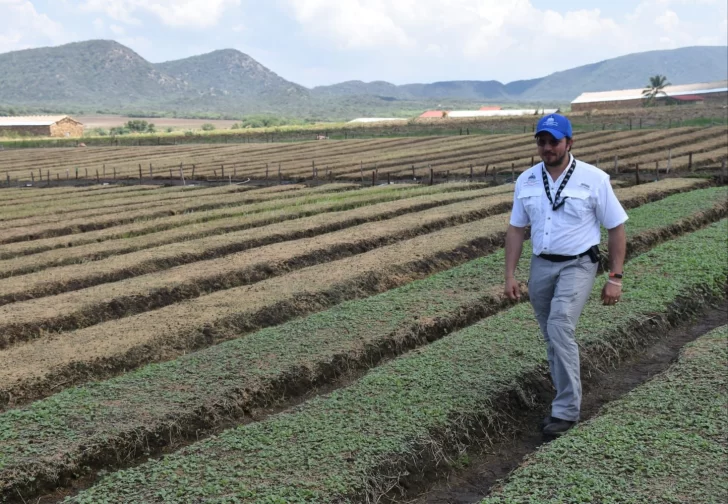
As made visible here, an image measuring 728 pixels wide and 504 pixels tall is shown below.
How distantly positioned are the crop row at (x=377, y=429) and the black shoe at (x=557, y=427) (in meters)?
0.62

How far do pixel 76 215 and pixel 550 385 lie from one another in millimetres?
26023

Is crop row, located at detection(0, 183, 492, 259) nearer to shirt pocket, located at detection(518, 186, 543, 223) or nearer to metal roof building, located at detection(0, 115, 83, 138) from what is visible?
Result: shirt pocket, located at detection(518, 186, 543, 223)

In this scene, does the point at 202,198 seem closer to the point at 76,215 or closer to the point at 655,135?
the point at 76,215

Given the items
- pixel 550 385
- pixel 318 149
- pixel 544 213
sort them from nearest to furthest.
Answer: pixel 544 213 → pixel 550 385 → pixel 318 149

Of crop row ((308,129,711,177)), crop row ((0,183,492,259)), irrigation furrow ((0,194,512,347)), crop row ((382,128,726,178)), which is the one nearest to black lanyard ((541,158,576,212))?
irrigation furrow ((0,194,512,347))

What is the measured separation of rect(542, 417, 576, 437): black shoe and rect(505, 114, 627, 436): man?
24mm

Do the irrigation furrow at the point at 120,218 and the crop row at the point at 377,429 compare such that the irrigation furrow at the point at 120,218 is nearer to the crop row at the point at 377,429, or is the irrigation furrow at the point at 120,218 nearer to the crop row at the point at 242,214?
the crop row at the point at 242,214

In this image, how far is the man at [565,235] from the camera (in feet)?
25.3

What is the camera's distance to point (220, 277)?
1700 cm

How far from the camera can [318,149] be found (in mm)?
79625

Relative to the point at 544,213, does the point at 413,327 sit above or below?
below

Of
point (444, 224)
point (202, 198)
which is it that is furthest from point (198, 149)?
point (444, 224)

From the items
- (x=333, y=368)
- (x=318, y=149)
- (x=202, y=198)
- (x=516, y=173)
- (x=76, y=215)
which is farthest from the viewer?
(x=318, y=149)

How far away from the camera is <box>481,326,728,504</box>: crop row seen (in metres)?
6.39
